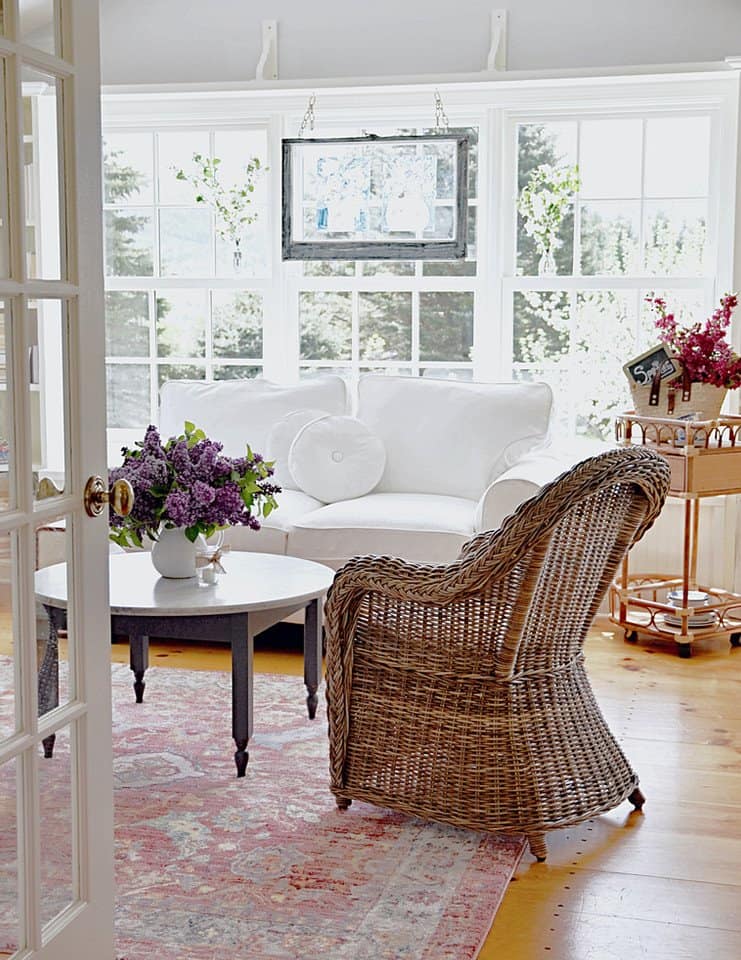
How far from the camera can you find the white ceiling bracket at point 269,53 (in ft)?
17.9

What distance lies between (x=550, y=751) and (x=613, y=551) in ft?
1.66

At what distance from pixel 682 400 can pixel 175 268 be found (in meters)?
2.42

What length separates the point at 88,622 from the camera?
2.12 metres

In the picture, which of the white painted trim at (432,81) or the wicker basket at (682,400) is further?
the white painted trim at (432,81)

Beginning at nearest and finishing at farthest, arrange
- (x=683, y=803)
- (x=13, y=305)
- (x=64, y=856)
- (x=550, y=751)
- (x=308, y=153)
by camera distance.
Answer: (x=13, y=305) → (x=64, y=856) → (x=550, y=751) → (x=683, y=803) → (x=308, y=153)

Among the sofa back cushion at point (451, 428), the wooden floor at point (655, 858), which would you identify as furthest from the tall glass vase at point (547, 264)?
the wooden floor at point (655, 858)

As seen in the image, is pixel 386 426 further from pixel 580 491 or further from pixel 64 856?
pixel 64 856

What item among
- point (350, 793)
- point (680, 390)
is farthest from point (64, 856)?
point (680, 390)

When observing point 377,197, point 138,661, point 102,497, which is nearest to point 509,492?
point 138,661

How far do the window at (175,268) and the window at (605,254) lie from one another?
46.6 inches

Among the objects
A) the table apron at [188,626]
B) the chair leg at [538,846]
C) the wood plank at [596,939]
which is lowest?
the wood plank at [596,939]

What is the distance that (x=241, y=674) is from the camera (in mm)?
3336

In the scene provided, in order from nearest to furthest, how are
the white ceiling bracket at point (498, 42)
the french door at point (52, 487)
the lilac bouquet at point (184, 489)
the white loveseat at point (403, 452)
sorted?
the french door at point (52, 487)
the lilac bouquet at point (184, 489)
the white loveseat at point (403, 452)
the white ceiling bracket at point (498, 42)

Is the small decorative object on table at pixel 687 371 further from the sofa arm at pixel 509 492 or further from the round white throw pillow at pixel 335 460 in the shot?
the round white throw pillow at pixel 335 460
